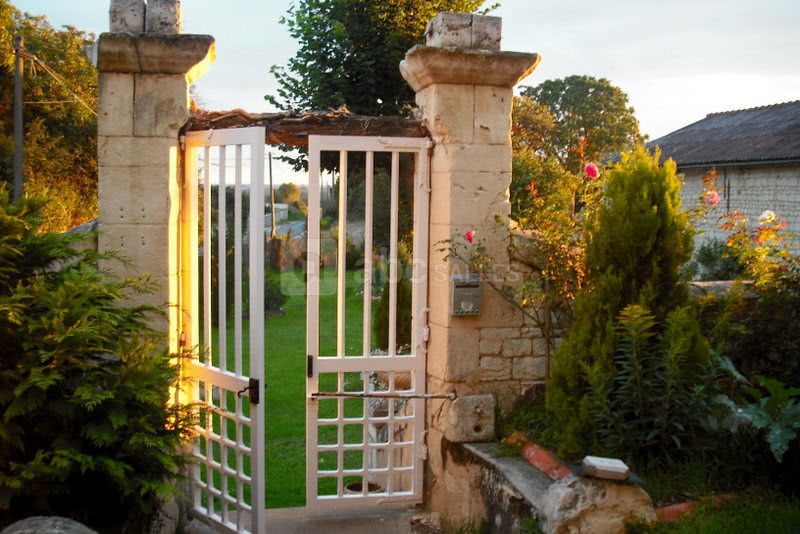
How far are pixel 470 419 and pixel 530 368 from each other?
1.91 ft

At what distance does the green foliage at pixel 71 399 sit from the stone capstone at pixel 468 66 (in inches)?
95.5

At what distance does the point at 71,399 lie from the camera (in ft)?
11.5

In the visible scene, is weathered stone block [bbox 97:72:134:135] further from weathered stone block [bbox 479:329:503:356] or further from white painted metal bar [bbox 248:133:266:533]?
weathered stone block [bbox 479:329:503:356]

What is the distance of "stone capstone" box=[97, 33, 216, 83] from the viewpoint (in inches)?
178

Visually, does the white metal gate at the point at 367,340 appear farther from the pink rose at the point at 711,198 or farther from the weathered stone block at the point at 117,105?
the pink rose at the point at 711,198

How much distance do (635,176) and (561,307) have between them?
1.10 metres

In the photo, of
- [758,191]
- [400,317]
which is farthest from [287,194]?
[758,191]

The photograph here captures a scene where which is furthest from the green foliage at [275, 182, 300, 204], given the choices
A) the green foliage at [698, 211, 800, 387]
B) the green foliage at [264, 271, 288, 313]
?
the green foliage at [698, 211, 800, 387]

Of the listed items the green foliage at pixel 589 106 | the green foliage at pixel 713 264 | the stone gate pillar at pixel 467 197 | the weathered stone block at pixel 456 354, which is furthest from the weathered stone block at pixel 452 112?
the green foliage at pixel 589 106

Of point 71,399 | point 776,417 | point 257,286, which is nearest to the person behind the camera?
point 71,399

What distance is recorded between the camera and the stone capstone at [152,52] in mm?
4531

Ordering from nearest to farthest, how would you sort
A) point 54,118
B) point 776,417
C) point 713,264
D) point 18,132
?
point 776,417
point 18,132
point 713,264
point 54,118

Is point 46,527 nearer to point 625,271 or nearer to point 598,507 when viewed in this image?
point 598,507

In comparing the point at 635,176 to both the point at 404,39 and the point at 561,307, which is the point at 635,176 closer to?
the point at 561,307
